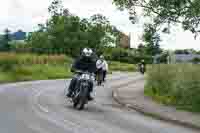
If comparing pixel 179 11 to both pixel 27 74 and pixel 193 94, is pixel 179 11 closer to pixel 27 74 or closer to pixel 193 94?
pixel 193 94

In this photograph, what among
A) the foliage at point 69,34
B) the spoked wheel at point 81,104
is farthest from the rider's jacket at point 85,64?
the foliage at point 69,34

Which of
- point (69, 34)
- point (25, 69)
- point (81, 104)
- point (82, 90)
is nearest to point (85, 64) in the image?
point (82, 90)

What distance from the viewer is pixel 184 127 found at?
43.0 ft

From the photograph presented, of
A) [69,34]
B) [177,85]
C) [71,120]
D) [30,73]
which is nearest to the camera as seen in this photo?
[71,120]

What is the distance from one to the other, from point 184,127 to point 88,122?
2.51 meters

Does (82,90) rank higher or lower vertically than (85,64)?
lower

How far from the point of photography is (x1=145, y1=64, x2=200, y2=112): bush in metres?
17.2

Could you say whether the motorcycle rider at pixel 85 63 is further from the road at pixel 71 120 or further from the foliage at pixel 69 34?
the foliage at pixel 69 34

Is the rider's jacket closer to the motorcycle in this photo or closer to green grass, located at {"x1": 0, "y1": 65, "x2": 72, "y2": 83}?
the motorcycle

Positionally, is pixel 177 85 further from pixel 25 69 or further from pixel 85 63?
pixel 25 69

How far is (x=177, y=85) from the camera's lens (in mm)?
18234

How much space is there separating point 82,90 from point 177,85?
4.16 metres

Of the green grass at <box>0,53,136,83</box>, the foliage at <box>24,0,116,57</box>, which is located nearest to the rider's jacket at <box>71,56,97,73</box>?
the green grass at <box>0,53,136,83</box>

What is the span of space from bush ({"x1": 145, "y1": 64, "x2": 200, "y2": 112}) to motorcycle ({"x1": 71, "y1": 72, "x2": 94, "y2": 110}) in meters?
3.39
